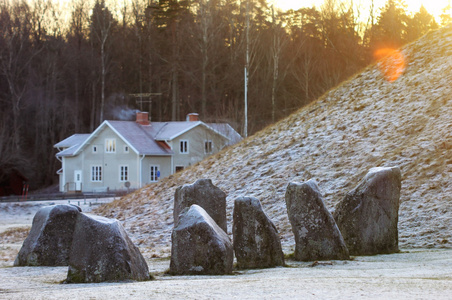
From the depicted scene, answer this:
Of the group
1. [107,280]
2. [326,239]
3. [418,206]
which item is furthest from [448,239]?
[107,280]

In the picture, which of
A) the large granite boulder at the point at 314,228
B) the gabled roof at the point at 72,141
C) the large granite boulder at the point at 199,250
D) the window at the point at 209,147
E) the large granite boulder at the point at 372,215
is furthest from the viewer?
the gabled roof at the point at 72,141

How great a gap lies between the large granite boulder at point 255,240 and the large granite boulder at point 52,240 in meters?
3.06

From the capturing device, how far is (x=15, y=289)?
28.2 ft

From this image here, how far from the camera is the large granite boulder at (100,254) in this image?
9109mm

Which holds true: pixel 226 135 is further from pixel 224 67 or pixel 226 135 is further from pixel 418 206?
pixel 418 206

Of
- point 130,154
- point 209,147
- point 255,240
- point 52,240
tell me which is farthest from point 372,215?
point 130,154

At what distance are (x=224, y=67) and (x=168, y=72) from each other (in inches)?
248

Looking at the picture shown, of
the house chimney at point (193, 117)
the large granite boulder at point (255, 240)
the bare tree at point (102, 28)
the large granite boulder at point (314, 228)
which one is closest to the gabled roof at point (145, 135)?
the house chimney at point (193, 117)

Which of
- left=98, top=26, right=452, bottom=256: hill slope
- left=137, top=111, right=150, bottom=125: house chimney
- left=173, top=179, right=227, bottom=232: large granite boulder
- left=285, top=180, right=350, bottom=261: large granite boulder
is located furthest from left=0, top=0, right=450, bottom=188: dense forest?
left=285, top=180, right=350, bottom=261: large granite boulder

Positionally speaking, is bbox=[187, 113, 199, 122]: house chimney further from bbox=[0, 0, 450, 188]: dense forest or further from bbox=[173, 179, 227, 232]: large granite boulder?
bbox=[173, 179, 227, 232]: large granite boulder

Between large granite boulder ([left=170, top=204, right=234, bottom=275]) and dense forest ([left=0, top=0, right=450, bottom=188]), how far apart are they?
4083 cm

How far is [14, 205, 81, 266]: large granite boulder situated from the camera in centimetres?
1203

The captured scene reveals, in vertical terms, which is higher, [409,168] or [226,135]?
[226,135]

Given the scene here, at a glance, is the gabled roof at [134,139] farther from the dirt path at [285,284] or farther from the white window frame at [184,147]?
the dirt path at [285,284]
